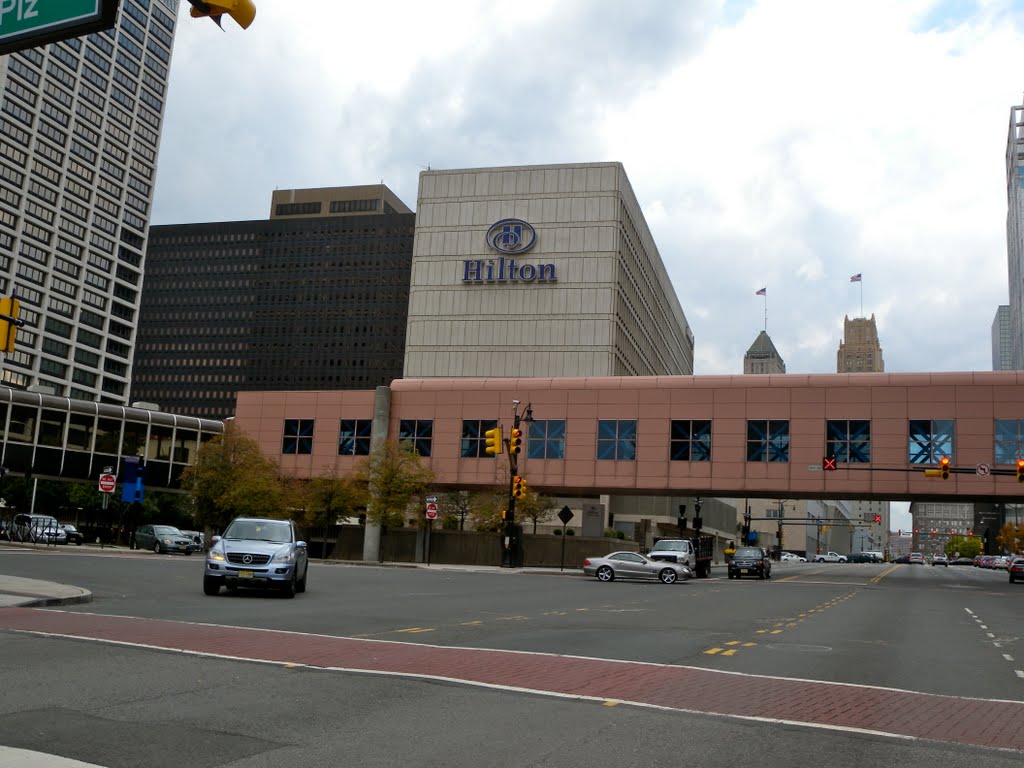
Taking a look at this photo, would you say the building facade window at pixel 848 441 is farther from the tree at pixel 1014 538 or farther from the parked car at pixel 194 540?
the tree at pixel 1014 538

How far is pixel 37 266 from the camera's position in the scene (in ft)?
436

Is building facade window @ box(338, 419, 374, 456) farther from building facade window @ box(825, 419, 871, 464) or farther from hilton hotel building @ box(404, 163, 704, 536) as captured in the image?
hilton hotel building @ box(404, 163, 704, 536)

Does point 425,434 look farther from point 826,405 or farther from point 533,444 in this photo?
point 826,405

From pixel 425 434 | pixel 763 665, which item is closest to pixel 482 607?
pixel 763 665

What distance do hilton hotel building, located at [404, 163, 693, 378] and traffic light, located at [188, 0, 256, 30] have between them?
92343 mm

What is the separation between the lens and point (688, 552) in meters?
46.5

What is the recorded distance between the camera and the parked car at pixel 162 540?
51875mm

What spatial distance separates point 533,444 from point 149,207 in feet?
364

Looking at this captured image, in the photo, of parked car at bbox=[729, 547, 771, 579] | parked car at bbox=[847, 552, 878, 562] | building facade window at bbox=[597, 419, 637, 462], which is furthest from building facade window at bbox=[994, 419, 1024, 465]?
parked car at bbox=[847, 552, 878, 562]

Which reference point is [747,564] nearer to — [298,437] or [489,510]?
[489,510]

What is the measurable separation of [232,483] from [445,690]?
50.6 m

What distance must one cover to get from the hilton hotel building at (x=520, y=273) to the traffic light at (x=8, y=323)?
84825 millimetres

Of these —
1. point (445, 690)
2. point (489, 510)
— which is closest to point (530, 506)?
point (489, 510)

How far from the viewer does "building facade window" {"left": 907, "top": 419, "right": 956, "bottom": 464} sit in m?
54.2
